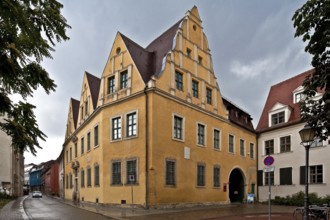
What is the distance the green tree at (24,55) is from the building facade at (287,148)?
1045 inches

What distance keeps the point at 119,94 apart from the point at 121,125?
96.2 inches

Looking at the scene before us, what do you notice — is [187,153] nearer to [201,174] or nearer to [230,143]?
[201,174]

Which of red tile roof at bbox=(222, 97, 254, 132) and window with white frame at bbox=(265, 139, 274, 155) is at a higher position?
red tile roof at bbox=(222, 97, 254, 132)

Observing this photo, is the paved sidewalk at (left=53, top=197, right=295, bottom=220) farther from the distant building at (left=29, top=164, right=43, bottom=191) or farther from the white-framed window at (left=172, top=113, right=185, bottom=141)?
the distant building at (left=29, top=164, right=43, bottom=191)

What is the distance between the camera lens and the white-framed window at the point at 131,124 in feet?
73.1

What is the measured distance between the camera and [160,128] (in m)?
21.7

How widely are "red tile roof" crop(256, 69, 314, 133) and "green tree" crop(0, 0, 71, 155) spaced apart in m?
30.8

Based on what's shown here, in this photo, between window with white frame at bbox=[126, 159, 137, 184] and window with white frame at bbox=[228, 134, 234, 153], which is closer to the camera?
window with white frame at bbox=[126, 159, 137, 184]

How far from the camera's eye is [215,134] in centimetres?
2841

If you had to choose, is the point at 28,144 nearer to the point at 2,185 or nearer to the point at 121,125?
the point at 121,125

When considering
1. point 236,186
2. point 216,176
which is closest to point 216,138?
point 216,176

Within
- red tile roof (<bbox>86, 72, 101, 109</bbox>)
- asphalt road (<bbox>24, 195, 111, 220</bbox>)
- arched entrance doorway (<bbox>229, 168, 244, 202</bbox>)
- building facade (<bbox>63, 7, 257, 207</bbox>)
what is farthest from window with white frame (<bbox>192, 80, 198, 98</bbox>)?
asphalt road (<bbox>24, 195, 111, 220</bbox>)

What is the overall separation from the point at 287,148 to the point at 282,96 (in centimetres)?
656

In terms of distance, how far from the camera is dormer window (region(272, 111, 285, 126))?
3307 centimetres
